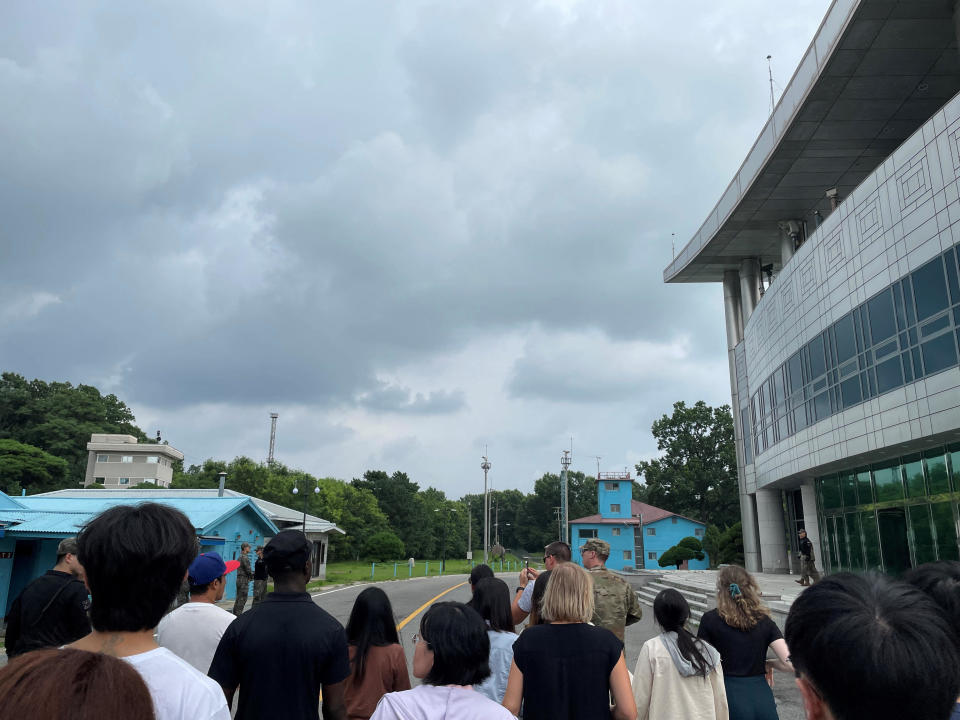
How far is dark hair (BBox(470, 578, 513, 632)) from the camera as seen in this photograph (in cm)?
455

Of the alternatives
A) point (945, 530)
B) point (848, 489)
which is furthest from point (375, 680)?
point (848, 489)

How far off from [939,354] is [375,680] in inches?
667

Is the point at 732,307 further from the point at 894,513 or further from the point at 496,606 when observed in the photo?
the point at 496,606

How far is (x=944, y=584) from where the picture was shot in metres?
2.35

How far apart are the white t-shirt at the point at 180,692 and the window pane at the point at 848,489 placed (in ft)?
81.1

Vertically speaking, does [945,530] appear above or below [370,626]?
above

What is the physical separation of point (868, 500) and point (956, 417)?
6964mm

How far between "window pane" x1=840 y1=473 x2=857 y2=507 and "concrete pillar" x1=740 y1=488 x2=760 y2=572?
451 inches

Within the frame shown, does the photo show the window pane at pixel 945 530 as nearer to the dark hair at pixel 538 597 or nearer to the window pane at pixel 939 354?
the window pane at pixel 939 354

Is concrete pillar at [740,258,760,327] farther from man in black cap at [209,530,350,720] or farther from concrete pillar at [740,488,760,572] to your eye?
man in black cap at [209,530,350,720]

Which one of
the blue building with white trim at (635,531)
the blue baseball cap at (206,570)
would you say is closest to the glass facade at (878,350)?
the blue baseball cap at (206,570)

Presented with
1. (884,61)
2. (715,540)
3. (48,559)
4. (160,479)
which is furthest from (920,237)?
(160,479)

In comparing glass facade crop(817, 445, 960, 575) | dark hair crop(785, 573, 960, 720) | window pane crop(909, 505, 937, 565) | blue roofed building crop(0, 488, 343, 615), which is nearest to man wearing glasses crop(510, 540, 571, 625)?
dark hair crop(785, 573, 960, 720)

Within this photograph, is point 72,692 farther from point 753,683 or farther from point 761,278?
point 761,278
